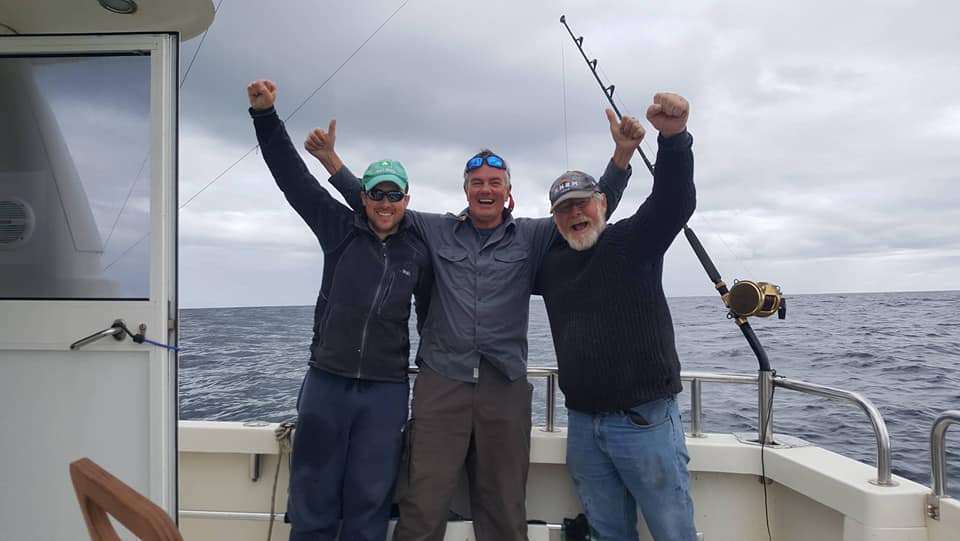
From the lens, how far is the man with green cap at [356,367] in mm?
2102

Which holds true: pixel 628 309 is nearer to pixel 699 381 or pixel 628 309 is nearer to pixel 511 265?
pixel 511 265

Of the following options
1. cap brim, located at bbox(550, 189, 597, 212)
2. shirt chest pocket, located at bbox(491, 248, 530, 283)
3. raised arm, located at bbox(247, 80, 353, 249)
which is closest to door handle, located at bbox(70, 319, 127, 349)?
raised arm, located at bbox(247, 80, 353, 249)

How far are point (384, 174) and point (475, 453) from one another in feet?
3.73

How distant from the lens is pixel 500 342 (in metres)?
2.18

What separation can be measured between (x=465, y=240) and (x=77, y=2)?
5.19 feet

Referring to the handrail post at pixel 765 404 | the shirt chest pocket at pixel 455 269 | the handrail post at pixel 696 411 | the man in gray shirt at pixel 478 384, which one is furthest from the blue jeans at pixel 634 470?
the shirt chest pocket at pixel 455 269

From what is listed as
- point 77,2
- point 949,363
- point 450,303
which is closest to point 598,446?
point 450,303

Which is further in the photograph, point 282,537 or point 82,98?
point 282,537

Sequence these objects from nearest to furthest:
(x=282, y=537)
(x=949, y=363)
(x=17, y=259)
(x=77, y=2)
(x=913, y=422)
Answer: (x=77, y=2) < (x=17, y=259) < (x=282, y=537) < (x=913, y=422) < (x=949, y=363)

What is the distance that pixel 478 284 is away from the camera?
2236 mm

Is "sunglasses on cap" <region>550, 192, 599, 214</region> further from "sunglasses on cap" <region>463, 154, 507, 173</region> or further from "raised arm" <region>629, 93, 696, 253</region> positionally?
"sunglasses on cap" <region>463, 154, 507, 173</region>

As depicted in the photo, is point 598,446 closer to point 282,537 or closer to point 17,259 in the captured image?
point 282,537

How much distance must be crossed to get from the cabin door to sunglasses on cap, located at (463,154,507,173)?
1.10 meters

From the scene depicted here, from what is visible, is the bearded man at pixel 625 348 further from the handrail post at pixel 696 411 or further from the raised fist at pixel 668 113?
the handrail post at pixel 696 411
